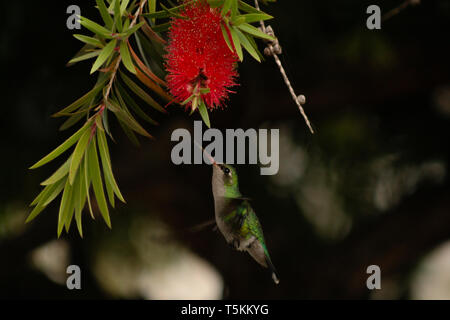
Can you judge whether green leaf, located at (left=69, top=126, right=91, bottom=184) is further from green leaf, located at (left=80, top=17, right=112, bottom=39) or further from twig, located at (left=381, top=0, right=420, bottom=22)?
twig, located at (left=381, top=0, right=420, bottom=22)

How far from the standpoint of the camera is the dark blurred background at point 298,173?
1301 mm

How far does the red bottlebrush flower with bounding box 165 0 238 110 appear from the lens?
0.40m

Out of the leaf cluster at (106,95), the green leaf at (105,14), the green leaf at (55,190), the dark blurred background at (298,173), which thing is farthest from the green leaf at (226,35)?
the dark blurred background at (298,173)

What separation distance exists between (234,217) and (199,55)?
14 cm

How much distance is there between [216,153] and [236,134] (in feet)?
0.11

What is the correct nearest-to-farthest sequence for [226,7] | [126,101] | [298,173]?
1. [226,7]
2. [126,101]
3. [298,173]

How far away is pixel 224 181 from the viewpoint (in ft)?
1.40

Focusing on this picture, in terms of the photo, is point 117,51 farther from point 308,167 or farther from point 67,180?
point 308,167

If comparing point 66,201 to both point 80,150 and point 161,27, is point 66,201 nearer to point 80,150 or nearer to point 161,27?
point 80,150

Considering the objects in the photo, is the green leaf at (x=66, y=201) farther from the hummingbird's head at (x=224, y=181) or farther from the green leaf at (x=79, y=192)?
the hummingbird's head at (x=224, y=181)

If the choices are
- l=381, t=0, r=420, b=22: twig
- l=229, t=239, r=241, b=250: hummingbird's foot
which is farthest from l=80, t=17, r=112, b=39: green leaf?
l=381, t=0, r=420, b=22: twig

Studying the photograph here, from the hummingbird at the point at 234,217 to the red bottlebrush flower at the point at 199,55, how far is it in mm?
60

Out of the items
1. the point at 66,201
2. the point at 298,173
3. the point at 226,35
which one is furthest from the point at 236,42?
the point at 298,173

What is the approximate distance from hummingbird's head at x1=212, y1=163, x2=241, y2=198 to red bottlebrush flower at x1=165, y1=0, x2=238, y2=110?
5 cm
